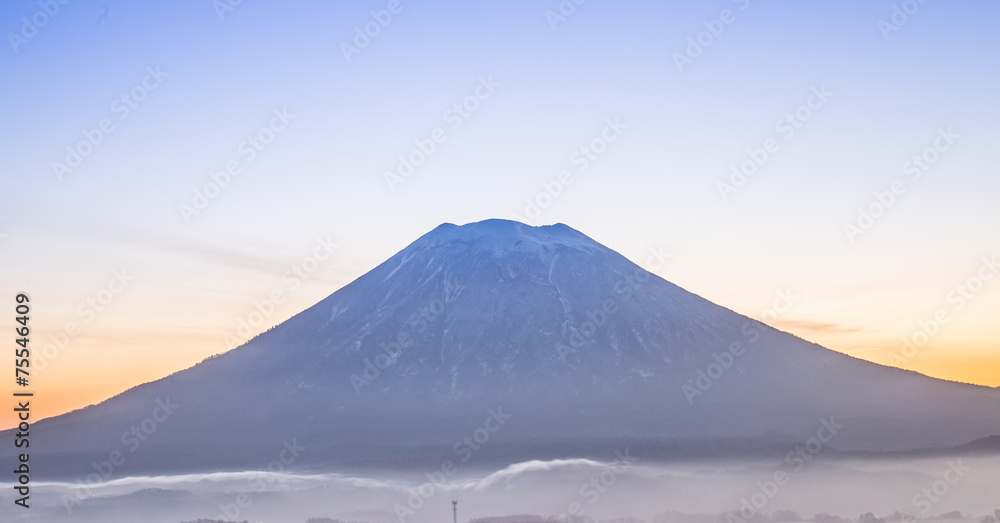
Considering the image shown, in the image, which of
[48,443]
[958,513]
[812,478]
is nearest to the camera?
[958,513]

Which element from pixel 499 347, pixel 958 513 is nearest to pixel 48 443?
pixel 499 347

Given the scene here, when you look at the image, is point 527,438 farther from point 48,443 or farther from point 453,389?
point 48,443

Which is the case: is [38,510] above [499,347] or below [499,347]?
below

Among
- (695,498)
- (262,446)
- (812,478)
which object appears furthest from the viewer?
(262,446)

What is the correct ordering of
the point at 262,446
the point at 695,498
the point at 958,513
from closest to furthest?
the point at 958,513, the point at 695,498, the point at 262,446

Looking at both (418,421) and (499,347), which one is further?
(499,347)

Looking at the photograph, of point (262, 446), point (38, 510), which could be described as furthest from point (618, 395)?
point (38, 510)

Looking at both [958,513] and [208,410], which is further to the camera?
[208,410]

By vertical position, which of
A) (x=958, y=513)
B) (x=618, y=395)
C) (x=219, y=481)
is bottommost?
(x=958, y=513)

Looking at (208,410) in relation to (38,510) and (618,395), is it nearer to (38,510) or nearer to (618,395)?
(38,510)
